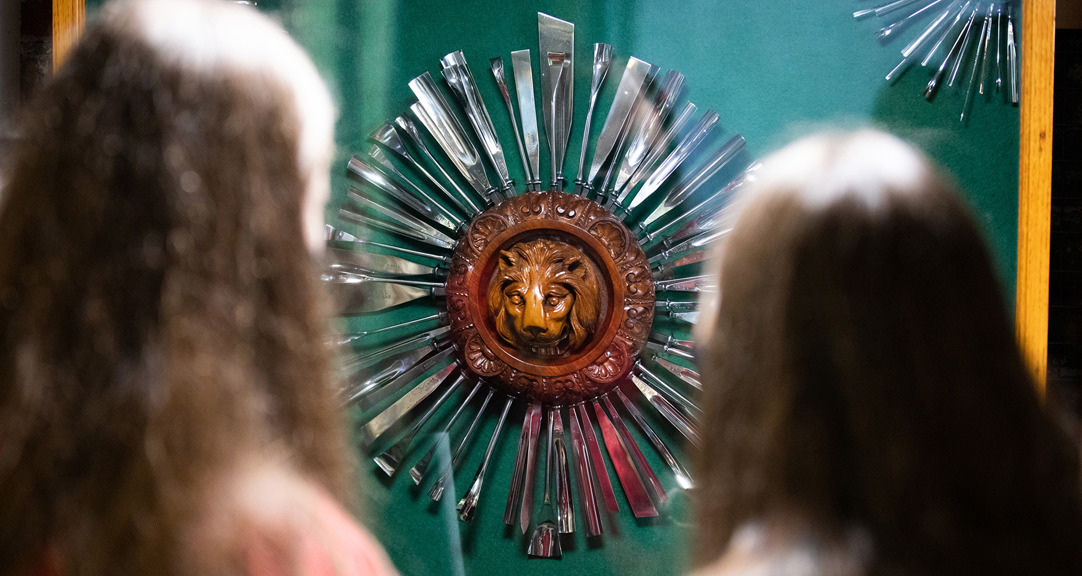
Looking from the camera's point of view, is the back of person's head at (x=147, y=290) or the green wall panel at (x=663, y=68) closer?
the back of person's head at (x=147, y=290)

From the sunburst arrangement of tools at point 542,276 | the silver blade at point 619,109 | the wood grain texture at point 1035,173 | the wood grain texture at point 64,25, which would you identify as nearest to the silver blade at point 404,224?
the sunburst arrangement of tools at point 542,276

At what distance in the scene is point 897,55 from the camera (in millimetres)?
1185

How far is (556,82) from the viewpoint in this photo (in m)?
1.20

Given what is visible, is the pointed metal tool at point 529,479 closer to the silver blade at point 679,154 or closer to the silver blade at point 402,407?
the silver blade at point 402,407

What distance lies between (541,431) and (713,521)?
24.9 inches

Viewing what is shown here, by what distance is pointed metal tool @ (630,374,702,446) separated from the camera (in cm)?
120

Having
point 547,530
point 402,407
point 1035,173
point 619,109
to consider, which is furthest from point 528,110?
point 1035,173

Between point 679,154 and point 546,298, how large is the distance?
286mm

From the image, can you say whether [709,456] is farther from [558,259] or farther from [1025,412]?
[558,259]

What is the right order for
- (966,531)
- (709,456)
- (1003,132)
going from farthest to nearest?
(1003,132), (709,456), (966,531)

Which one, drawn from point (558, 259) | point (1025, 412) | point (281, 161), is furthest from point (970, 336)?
point (558, 259)

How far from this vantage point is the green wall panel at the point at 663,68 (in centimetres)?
118

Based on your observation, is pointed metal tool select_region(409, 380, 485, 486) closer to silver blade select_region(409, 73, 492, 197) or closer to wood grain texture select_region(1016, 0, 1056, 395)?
silver blade select_region(409, 73, 492, 197)

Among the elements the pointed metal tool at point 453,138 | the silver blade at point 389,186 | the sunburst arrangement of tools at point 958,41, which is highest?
the sunburst arrangement of tools at point 958,41
